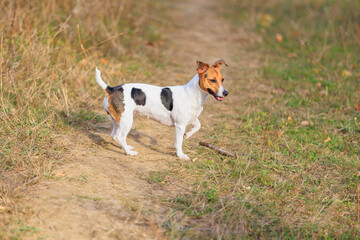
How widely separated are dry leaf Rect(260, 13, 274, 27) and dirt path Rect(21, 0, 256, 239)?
667 centimetres

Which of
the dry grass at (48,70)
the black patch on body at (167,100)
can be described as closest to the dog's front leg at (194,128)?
the black patch on body at (167,100)

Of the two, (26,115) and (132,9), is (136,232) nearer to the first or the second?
(26,115)

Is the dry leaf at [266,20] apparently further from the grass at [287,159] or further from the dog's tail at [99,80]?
the dog's tail at [99,80]

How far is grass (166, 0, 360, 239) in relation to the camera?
12.3 ft

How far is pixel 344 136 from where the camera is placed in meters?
5.78

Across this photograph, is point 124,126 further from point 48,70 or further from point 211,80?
point 48,70

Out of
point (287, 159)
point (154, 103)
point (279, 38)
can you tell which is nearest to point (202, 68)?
point (154, 103)

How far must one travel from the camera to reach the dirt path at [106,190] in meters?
A: 3.45

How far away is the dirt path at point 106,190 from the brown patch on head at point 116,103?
0.52 meters

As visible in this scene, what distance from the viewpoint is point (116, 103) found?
466 centimetres

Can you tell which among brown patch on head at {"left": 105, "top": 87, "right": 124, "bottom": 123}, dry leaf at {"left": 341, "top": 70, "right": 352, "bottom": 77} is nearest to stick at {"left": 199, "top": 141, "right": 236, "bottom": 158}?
brown patch on head at {"left": 105, "top": 87, "right": 124, "bottom": 123}

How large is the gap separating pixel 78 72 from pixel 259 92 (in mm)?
3279

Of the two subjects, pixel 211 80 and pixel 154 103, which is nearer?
pixel 211 80

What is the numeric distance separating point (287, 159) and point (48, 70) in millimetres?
3855
